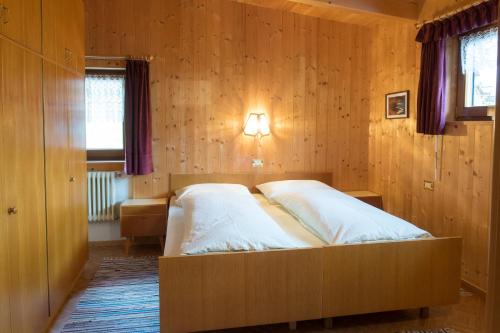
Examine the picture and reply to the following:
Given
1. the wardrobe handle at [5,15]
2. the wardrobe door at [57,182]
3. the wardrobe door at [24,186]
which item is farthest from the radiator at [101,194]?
the wardrobe handle at [5,15]

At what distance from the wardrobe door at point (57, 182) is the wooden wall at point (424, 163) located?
3.06 meters

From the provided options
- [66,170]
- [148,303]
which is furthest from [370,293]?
[66,170]

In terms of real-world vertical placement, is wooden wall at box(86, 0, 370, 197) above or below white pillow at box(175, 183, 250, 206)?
above

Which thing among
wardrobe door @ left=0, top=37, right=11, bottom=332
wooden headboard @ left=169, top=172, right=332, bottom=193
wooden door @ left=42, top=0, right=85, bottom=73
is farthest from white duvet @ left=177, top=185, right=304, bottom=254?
wooden door @ left=42, top=0, right=85, bottom=73

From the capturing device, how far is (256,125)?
4.46 meters

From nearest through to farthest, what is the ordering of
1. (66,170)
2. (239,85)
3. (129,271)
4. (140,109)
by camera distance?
(66,170) < (129,271) < (140,109) < (239,85)

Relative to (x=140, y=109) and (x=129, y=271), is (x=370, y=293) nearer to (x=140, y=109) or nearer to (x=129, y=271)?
(x=129, y=271)

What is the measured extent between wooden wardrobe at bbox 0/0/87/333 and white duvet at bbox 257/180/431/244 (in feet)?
6.00

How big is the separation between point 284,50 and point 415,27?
1.36 meters

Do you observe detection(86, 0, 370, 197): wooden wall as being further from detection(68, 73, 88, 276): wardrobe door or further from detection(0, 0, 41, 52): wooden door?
detection(0, 0, 41, 52): wooden door

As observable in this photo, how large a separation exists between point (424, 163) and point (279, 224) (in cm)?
153

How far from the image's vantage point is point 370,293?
2.64 meters

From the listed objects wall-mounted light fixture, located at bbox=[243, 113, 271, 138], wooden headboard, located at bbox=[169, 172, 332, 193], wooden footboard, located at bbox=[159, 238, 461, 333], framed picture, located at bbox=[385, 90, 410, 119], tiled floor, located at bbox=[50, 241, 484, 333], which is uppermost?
framed picture, located at bbox=[385, 90, 410, 119]

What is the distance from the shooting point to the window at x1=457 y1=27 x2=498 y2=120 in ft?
10.1
